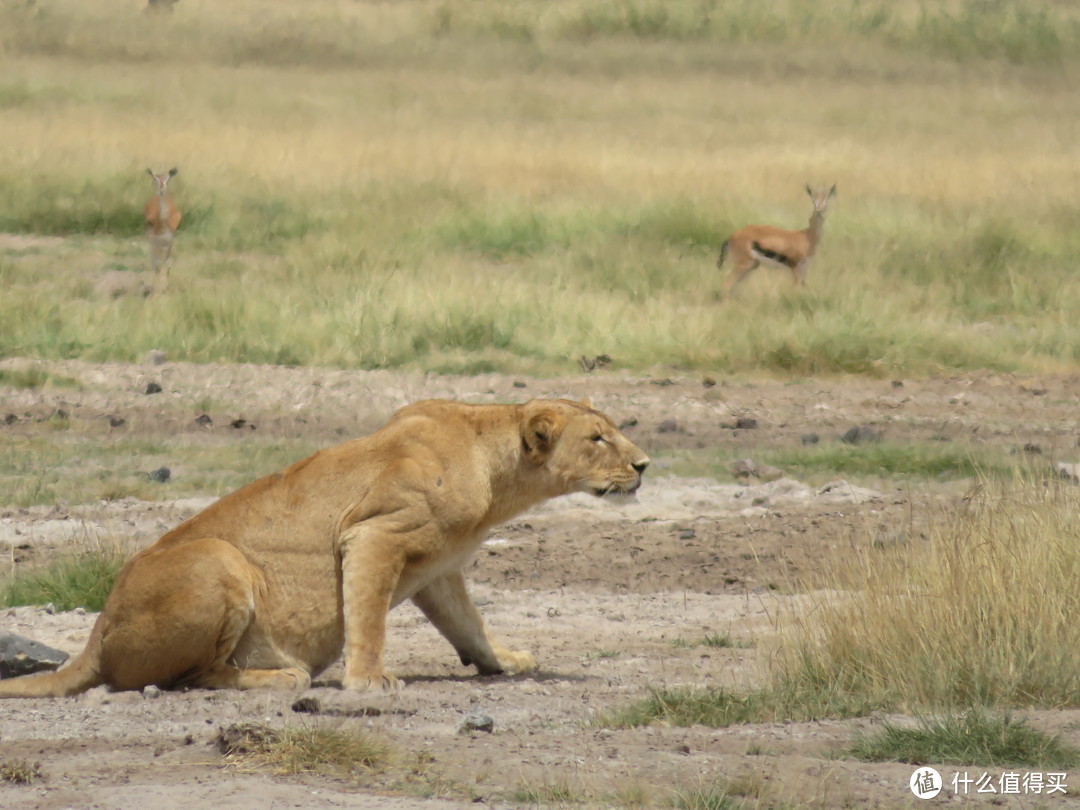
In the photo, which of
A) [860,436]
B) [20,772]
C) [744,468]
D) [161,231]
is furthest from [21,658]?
[161,231]

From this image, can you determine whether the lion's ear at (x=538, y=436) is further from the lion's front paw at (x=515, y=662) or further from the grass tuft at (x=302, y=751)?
the grass tuft at (x=302, y=751)

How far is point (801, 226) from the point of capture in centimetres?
2028

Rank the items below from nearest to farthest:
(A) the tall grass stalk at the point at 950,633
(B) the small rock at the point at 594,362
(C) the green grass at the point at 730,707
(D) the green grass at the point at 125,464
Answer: (C) the green grass at the point at 730,707
(A) the tall grass stalk at the point at 950,633
(D) the green grass at the point at 125,464
(B) the small rock at the point at 594,362

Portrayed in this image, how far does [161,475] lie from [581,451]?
164 inches

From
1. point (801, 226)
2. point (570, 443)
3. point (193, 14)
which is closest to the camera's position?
point (570, 443)

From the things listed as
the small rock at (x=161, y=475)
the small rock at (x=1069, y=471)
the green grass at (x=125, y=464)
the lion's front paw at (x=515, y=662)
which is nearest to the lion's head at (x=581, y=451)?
the lion's front paw at (x=515, y=662)

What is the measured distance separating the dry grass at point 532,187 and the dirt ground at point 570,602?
1.01 metres

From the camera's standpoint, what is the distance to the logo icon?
16.6 feet

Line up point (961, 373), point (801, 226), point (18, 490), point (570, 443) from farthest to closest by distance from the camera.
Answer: point (801, 226)
point (961, 373)
point (18, 490)
point (570, 443)

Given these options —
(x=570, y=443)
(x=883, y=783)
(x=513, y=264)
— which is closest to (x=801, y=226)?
(x=513, y=264)

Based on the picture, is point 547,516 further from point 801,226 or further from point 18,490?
point 801,226

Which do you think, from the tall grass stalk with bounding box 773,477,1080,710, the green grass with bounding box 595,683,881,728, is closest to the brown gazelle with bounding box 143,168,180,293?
the tall grass stalk with bounding box 773,477,1080,710

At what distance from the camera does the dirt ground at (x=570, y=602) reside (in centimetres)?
506

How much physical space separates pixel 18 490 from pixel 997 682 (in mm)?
5629
